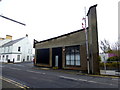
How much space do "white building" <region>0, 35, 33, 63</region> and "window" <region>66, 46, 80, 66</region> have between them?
25460 millimetres

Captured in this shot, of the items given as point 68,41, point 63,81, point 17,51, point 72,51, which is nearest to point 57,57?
point 72,51

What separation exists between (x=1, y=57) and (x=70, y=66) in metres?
38.0

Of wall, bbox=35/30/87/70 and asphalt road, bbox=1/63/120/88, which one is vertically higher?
wall, bbox=35/30/87/70

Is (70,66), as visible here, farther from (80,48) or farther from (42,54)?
(42,54)

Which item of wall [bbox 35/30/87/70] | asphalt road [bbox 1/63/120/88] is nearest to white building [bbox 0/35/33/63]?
wall [bbox 35/30/87/70]

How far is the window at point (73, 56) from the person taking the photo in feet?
52.1

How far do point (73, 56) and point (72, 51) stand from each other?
901 mm

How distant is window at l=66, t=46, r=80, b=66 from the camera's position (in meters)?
15.9

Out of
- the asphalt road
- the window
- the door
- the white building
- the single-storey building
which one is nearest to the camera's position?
the asphalt road

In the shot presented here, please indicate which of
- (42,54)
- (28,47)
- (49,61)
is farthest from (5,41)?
(49,61)

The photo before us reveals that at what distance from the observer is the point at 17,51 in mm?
37531

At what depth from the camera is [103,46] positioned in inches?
1519

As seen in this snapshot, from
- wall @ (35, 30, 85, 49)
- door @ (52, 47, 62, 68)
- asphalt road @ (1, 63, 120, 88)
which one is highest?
wall @ (35, 30, 85, 49)

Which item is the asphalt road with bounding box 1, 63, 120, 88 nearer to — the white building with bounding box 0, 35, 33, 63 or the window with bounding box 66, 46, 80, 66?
the window with bounding box 66, 46, 80, 66
